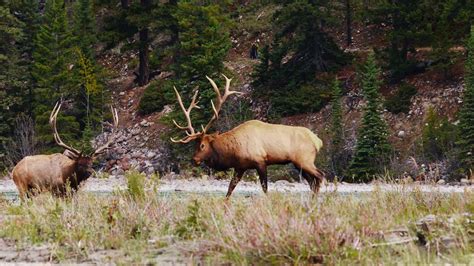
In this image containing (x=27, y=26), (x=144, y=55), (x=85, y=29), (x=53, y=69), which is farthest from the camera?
(x=85, y=29)

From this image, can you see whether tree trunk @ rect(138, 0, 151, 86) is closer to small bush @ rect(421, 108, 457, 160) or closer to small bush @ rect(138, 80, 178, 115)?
small bush @ rect(138, 80, 178, 115)

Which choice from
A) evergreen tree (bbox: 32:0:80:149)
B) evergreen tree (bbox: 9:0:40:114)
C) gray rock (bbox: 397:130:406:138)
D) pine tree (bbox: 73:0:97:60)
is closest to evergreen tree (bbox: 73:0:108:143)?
pine tree (bbox: 73:0:97:60)

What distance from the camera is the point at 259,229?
7.10 meters

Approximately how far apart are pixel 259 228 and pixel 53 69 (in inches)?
1314

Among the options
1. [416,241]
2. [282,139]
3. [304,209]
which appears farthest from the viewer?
[282,139]

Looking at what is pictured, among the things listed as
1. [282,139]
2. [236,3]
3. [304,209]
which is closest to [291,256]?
[304,209]

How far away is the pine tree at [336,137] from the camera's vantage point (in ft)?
100

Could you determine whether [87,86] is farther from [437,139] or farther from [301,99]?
[437,139]

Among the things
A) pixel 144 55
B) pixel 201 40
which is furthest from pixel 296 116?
pixel 144 55

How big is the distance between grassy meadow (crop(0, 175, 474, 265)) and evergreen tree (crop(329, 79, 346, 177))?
66.5 ft

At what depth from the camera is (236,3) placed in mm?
52969

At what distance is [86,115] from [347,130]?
1412 centimetres

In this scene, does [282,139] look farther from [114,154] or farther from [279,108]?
[114,154]

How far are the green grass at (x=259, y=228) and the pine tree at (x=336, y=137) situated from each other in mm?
20056
